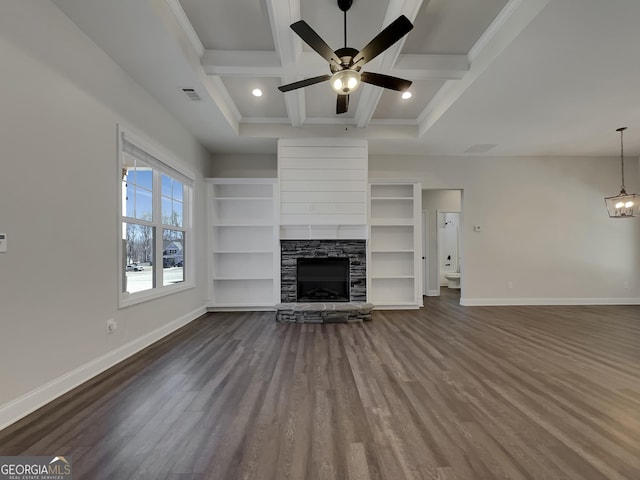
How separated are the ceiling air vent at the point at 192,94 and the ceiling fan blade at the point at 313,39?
5.74ft

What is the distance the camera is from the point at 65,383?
2260 mm

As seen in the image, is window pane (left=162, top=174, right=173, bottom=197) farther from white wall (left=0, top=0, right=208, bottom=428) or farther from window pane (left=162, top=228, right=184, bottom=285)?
white wall (left=0, top=0, right=208, bottom=428)

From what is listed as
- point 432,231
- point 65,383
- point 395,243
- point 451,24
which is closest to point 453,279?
point 432,231

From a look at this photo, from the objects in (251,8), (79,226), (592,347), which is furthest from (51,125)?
(592,347)

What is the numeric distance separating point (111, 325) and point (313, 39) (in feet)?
10.3

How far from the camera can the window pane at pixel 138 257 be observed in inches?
124

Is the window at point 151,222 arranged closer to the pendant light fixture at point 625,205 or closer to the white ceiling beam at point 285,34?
the white ceiling beam at point 285,34

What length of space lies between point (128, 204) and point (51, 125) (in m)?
1.11

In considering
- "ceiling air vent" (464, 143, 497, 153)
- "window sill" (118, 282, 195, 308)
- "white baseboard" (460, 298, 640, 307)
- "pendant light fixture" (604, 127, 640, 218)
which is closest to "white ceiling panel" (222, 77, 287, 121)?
"window sill" (118, 282, 195, 308)

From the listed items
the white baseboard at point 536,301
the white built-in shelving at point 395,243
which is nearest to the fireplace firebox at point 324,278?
the white built-in shelving at point 395,243

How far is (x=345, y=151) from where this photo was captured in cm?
502

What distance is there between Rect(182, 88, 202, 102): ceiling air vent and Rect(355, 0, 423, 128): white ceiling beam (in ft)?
6.95

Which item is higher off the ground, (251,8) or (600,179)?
(251,8)

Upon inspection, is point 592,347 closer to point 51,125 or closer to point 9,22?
point 51,125
